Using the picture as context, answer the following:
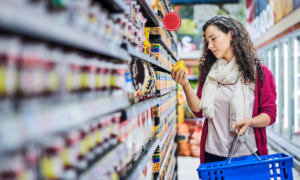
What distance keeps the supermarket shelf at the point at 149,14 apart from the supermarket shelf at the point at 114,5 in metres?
0.56

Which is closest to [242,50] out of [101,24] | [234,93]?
[234,93]

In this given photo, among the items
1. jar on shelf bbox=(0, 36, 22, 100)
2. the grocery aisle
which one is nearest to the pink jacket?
the grocery aisle

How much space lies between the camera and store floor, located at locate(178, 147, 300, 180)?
12.9 ft

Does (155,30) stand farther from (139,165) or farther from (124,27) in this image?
(139,165)

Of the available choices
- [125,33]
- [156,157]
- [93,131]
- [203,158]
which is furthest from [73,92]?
[203,158]

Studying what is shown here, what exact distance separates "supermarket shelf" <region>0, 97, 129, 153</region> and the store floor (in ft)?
12.0

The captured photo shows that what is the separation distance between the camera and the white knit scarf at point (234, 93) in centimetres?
184

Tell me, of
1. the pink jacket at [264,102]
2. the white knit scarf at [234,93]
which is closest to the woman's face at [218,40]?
the white knit scarf at [234,93]

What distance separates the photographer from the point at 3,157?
439 mm

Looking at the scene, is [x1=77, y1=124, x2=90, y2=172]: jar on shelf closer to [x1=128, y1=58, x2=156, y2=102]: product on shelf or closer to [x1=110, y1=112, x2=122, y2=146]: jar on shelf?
[x1=110, y1=112, x2=122, y2=146]: jar on shelf

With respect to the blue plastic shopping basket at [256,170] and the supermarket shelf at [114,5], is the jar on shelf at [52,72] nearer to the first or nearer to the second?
the supermarket shelf at [114,5]

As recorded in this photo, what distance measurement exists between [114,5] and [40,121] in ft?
2.05

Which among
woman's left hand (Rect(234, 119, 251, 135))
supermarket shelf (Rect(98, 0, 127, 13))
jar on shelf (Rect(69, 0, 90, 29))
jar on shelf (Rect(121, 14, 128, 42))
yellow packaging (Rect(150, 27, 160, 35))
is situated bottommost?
woman's left hand (Rect(234, 119, 251, 135))

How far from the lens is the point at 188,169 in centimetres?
433
